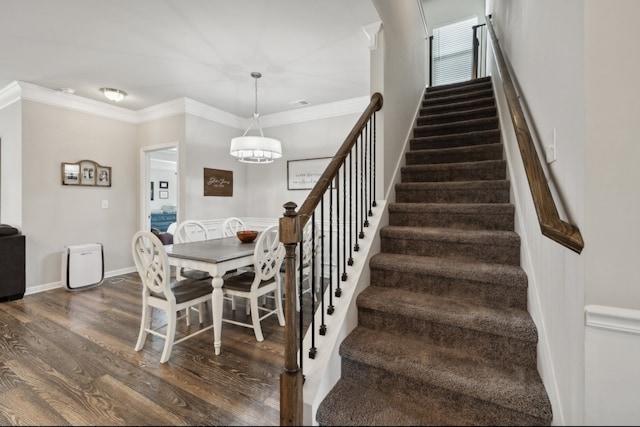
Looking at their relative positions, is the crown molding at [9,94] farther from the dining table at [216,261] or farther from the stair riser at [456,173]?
the stair riser at [456,173]

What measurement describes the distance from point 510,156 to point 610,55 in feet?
4.87

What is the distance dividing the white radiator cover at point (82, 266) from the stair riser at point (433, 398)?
4.01 metres

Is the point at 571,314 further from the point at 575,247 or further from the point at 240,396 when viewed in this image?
the point at 240,396

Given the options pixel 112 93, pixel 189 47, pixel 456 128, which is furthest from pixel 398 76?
pixel 112 93

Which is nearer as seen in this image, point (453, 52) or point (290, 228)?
point (290, 228)

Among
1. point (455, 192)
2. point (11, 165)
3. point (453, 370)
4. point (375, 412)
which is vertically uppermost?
point (11, 165)

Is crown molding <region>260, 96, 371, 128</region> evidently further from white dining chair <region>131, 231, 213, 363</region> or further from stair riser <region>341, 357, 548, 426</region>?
stair riser <region>341, 357, 548, 426</region>

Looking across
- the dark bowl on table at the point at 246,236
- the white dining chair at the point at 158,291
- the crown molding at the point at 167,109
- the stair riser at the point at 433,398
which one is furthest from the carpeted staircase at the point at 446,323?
the crown molding at the point at 167,109

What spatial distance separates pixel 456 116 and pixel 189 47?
114 inches

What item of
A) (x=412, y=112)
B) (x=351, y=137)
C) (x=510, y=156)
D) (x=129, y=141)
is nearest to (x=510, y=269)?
(x=510, y=156)

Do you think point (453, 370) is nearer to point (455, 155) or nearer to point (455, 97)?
point (455, 155)

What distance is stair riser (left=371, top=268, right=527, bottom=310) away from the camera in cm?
161

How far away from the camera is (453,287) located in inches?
68.8

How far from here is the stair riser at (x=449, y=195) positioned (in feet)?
7.32
